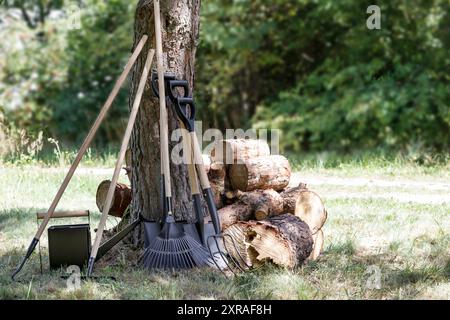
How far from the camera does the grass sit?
11.5ft

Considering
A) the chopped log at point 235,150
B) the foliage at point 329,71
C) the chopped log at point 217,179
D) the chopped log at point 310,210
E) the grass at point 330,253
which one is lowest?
the grass at point 330,253

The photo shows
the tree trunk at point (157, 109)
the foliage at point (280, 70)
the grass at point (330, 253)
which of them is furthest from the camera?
the foliage at point (280, 70)

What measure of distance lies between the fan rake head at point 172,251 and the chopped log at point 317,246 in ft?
2.41

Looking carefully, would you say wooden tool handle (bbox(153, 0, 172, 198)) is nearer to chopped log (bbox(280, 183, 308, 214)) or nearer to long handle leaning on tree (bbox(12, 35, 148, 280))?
long handle leaning on tree (bbox(12, 35, 148, 280))

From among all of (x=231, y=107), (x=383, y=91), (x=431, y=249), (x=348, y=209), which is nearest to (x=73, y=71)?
(x=231, y=107)

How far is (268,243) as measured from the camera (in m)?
3.87

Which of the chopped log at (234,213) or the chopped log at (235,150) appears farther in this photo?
the chopped log at (235,150)

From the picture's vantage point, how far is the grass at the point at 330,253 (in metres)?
3.49

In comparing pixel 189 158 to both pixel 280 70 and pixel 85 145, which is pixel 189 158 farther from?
pixel 280 70

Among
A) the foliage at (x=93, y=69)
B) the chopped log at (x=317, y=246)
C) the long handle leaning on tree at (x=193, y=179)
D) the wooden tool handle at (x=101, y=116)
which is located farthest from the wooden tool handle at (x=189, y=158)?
the foliage at (x=93, y=69)

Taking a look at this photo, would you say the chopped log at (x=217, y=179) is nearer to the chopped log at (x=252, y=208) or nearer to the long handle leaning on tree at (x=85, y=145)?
the chopped log at (x=252, y=208)

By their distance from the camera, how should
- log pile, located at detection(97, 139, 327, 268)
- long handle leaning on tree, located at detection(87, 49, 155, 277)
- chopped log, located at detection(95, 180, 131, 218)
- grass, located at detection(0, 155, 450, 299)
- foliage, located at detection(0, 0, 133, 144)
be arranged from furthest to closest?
foliage, located at detection(0, 0, 133, 144) → chopped log, located at detection(95, 180, 131, 218) → log pile, located at detection(97, 139, 327, 268) → long handle leaning on tree, located at detection(87, 49, 155, 277) → grass, located at detection(0, 155, 450, 299)

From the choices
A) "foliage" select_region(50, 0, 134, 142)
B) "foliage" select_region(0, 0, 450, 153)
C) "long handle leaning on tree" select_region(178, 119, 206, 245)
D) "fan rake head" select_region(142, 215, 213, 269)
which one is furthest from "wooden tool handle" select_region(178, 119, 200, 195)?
"foliage" select_region(50, 0, 134, 142)

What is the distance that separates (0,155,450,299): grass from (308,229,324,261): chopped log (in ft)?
0.18
